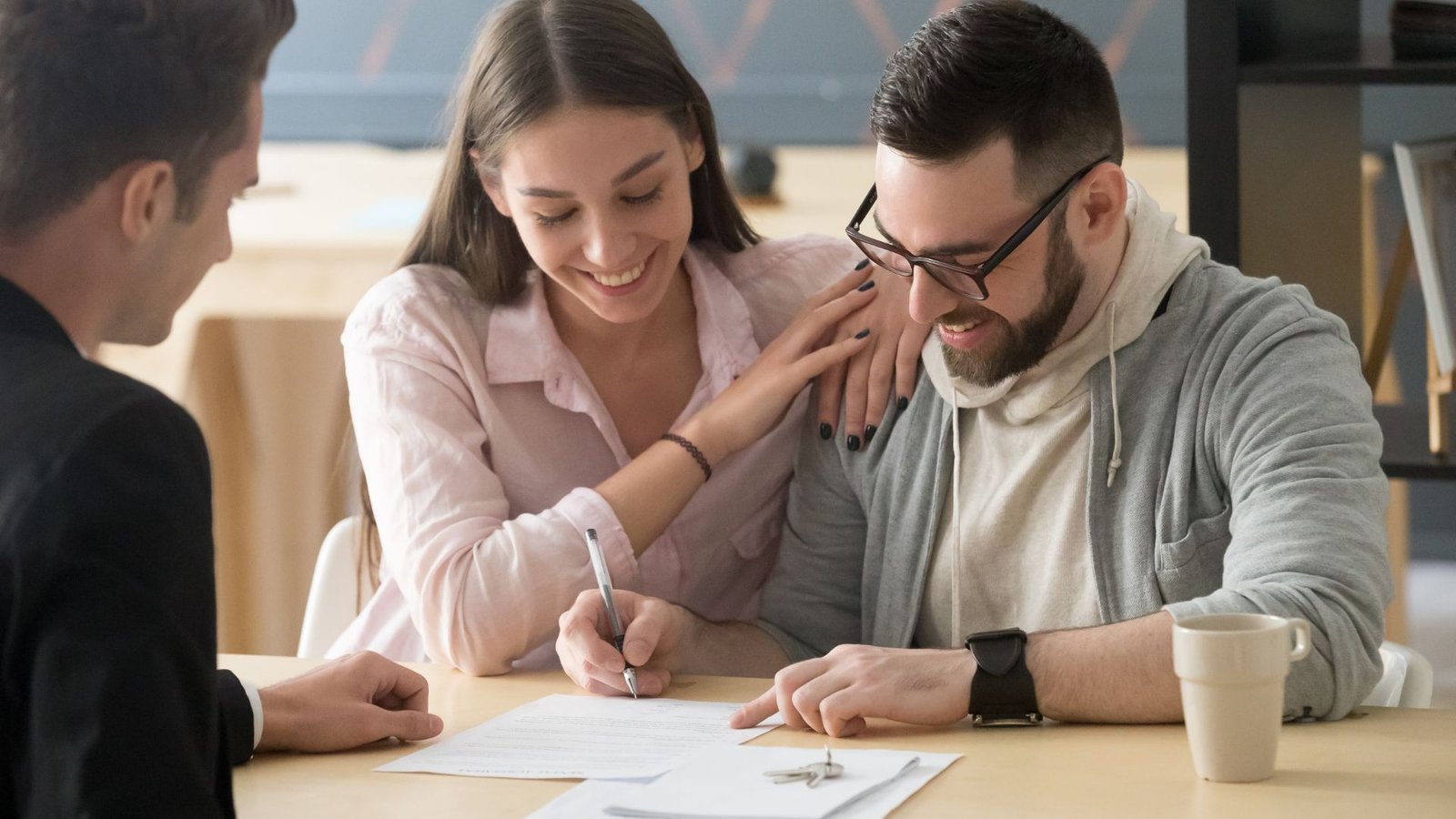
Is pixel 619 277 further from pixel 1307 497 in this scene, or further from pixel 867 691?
pixel 1307 497

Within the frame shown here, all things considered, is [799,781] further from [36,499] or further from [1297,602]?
[36,499]

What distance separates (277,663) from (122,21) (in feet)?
3.02

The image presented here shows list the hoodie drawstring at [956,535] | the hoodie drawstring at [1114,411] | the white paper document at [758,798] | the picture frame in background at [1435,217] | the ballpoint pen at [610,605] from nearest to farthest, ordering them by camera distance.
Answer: the white paper document at [758,798] → the ballpoint pen at [610,605] → the hoodie drawstring at [1114,411] → the hoodie drawstring at [956,535] → the picture frame in background at [1435,217]

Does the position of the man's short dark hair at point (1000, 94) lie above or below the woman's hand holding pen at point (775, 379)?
above

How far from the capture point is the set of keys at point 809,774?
1.22m

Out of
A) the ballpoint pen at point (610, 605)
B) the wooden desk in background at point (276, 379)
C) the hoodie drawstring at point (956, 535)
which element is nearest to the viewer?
the ballpoint pen at point (610, 605)

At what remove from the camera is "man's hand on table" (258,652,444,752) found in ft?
4.50

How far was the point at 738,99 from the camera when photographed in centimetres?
427

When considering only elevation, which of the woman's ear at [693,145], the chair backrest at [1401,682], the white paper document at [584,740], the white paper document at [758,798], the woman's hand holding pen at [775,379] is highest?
the woman's ear at [693,145]

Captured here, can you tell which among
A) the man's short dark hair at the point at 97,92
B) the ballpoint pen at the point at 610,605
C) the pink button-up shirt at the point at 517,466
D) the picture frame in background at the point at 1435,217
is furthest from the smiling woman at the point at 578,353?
the man's short dark hair at the point at 97,92

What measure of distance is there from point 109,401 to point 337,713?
0.59 metres

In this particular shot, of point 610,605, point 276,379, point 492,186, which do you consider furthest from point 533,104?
point 276,379

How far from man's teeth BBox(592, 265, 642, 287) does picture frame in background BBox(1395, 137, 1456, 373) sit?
0.98m

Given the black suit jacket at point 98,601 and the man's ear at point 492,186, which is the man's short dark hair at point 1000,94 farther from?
the black suit jacket at point 98,601
